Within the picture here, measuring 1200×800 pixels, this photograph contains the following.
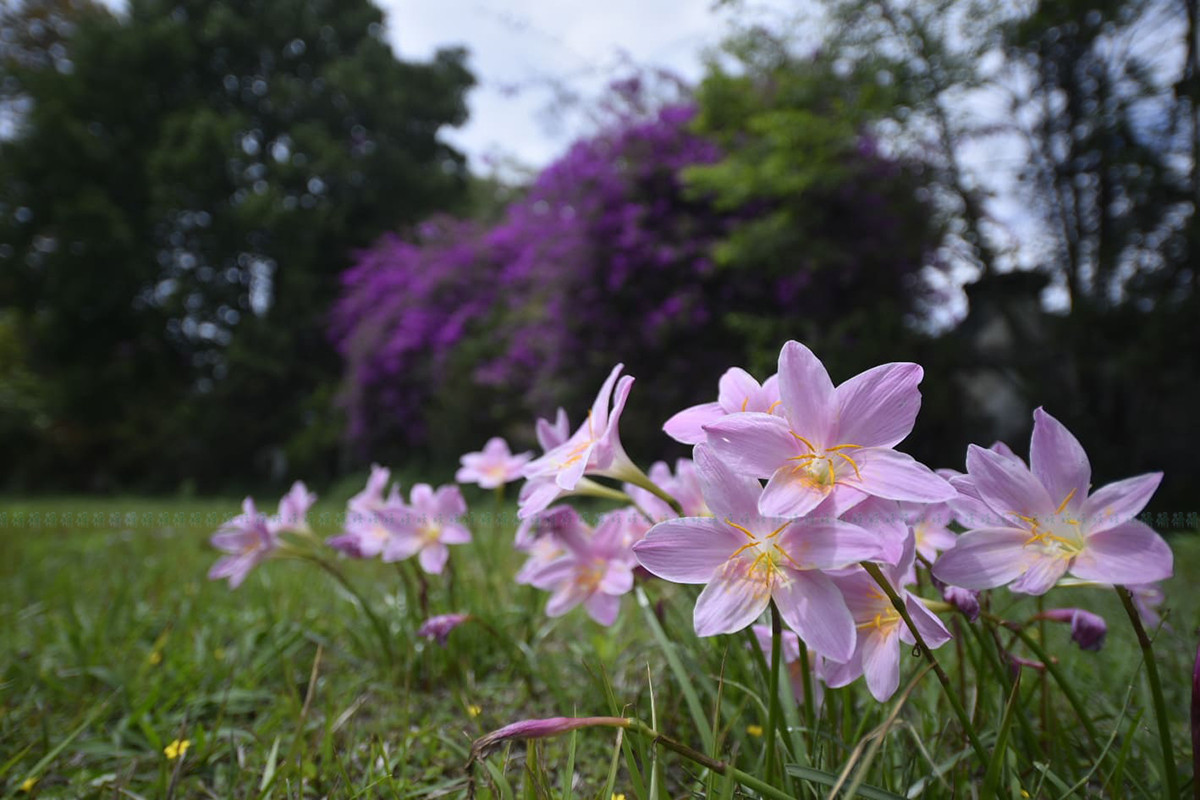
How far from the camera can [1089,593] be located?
87.7 inches

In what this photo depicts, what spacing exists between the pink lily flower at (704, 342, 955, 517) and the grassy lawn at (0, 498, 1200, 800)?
27cm

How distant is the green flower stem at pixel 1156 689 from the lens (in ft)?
1.76

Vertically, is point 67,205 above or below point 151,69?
below

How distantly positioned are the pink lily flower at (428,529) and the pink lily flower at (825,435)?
714mm

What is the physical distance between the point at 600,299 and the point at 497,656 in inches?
148

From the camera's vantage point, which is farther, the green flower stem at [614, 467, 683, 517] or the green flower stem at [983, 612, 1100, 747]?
the green flower stem at [614, 467, 683, 517]

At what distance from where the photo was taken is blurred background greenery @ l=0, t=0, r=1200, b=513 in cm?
407

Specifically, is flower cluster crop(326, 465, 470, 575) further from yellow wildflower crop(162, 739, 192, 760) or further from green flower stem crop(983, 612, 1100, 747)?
green flower stem crop(983, 612, 1100, 747)

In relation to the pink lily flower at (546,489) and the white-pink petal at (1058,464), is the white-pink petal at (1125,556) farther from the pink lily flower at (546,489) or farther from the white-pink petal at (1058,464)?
the pink lily flower at (546,489)

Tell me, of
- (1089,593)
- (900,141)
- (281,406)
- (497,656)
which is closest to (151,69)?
(281,406)

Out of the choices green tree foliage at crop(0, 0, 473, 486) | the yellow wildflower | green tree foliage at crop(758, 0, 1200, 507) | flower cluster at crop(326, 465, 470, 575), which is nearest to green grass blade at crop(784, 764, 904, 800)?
flower cluster at crop(326, 465, 470, 575)

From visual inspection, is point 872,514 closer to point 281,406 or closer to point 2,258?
point 281,406

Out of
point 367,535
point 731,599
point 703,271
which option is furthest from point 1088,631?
point 703,271

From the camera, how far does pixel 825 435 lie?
0.60m
